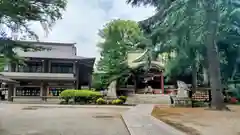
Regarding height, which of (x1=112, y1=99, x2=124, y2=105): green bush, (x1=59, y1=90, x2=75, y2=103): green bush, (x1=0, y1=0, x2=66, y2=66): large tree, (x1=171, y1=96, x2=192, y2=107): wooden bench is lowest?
(x1=112, y1=99, x2=124, y2=105): green bush

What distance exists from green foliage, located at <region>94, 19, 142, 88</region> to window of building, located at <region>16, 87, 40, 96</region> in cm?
676

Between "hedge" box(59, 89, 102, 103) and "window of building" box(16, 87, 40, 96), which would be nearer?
"hedge" box(59, 89, 102, 103)

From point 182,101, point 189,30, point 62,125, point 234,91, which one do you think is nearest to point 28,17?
point 62,125

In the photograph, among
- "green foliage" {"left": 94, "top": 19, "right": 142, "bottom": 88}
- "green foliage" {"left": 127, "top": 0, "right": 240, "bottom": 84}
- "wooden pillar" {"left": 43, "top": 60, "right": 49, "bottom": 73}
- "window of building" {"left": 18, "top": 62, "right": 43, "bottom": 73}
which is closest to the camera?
"green foliage" {"left": 127, "top": 0, "right": 240, "bottom": 84}

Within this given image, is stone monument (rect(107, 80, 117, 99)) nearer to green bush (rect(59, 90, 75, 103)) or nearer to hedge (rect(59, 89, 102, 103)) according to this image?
hedge (rect(59, 89, 102, 103))

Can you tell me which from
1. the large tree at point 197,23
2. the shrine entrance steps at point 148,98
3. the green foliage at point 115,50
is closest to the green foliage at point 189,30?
the large tree at point 197,23

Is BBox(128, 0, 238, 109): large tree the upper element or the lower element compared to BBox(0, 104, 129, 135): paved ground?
upper

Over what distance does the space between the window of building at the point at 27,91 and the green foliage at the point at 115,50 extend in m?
6.76

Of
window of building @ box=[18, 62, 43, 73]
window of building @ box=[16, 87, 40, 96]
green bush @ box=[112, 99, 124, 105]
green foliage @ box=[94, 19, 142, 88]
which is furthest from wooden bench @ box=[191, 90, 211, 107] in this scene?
window of building @ box=[18, 62, 43, 73]

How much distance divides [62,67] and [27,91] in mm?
4794

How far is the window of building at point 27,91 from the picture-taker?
28.2m

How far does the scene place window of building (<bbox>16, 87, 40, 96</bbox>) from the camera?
92.6ft

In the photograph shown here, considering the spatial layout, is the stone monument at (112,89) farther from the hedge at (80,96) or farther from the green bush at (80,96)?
the green bush at (80,96)

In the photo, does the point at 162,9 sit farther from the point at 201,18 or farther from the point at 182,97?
the point at 182,97
